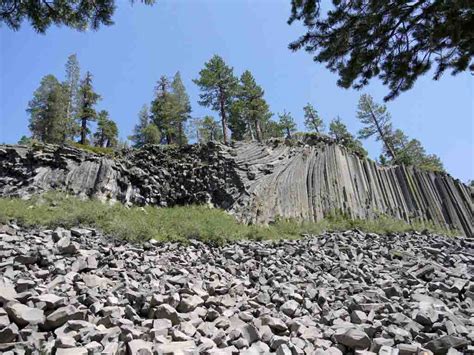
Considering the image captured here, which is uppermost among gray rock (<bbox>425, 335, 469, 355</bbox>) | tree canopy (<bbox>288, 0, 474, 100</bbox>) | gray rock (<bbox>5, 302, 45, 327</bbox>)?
tree canopy (<bbox>288, 0, 474, 100</bbox>)

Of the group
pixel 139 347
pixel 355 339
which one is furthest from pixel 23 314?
pixel 355 339

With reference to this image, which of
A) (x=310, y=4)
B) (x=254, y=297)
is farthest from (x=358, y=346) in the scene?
(x=310, y=4)

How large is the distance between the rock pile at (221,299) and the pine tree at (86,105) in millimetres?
23319

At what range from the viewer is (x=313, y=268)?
19.8 feet

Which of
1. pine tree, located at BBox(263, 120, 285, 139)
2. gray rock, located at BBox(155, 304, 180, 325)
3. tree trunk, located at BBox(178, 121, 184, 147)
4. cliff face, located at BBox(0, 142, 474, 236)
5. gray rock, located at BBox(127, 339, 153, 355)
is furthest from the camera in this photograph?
pine tree, located at BBox(263, 120, 285, 139)

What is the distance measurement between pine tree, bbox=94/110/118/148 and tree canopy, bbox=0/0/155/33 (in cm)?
2756

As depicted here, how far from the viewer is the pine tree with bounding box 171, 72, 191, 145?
30156mm

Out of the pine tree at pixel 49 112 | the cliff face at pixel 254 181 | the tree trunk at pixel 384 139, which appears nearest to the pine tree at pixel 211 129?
the pine tree at pixel 49 112

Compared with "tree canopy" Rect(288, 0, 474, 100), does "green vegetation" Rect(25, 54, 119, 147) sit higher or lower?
higher

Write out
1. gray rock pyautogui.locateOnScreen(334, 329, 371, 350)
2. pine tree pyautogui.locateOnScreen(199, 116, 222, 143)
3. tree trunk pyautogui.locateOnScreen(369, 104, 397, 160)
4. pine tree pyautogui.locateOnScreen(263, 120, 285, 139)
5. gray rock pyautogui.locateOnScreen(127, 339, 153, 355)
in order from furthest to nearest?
1. pine tree pyautogui.locateOnScreen(199, 116, 222, 143)
2. pine tree pyautogui.locateOnScreen(263, 120, 285, 139)
3. tree trunk pyautogui.locateOnScreen(369, 104, 397, 160)
4. gray rock pyautogui.locateOnScreen(334, 329, 371, 350)
5. gray rock pyautogui.locateOnScreen(127, 339, 153, 355)

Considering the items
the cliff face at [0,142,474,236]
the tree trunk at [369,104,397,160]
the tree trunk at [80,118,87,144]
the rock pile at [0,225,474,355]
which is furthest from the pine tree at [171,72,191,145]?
the rock pile at [0,225,474,355]

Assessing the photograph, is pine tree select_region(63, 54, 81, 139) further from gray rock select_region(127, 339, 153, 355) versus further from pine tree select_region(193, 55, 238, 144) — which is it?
gray rock select_region(127, 339, 153, 355)

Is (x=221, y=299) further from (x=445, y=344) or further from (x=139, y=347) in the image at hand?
(x=445, y=344)

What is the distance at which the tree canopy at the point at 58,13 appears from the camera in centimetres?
398
